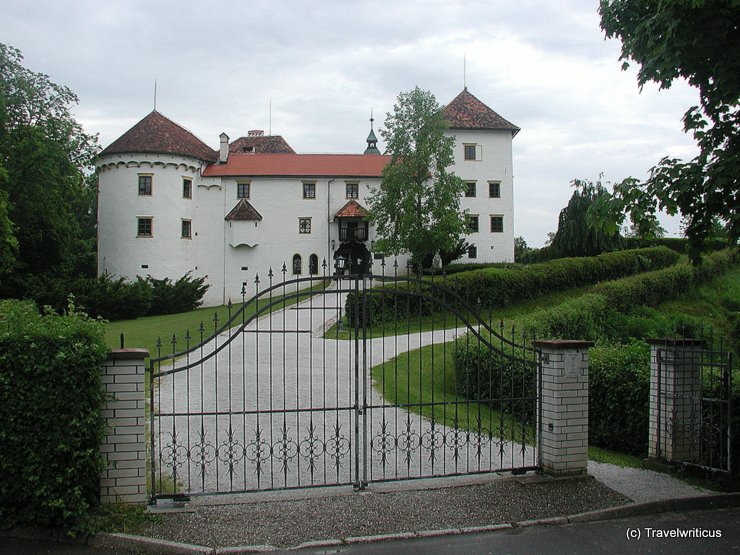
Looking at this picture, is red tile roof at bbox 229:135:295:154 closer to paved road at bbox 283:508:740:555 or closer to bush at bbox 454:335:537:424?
bush at bbox 454:335:537:424

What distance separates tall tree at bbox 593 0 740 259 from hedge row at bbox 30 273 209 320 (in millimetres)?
25322

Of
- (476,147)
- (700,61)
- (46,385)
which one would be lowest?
(46,385)

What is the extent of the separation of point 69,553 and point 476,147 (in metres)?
46.8

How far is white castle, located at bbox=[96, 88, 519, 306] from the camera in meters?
42.9

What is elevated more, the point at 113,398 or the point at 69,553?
the point at 113,398

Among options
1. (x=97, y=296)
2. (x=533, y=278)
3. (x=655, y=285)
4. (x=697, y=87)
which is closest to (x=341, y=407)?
(x=697, y=87)

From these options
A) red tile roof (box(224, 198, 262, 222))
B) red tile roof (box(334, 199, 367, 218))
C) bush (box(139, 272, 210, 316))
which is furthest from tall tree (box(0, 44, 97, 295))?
red tile roof (box(334, 199, 367, 218))

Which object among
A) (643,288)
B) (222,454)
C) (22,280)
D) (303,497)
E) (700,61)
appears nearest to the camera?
(303,497)

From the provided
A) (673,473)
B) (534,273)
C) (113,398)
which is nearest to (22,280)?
(534,273)

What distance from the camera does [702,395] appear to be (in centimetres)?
818

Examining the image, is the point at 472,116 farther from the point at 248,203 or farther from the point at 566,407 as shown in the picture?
the point at 566,407

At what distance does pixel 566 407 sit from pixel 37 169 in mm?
34629

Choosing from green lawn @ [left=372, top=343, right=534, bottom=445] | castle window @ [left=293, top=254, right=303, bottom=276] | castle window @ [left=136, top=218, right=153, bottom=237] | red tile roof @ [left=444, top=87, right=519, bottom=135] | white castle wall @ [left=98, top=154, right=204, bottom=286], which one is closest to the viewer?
green lawn @ [left=372, top=343, right=534, bottom=445]

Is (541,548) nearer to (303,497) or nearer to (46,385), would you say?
(303,497)
